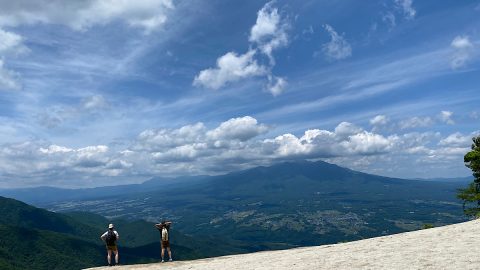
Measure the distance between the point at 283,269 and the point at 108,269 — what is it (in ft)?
45.5

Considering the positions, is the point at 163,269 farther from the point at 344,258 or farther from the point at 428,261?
the point at 428,261

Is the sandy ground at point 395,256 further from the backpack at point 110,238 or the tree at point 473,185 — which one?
the tree at point 473,185

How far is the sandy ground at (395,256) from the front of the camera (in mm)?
19806

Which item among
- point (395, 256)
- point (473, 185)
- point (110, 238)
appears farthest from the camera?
point (473, 185)

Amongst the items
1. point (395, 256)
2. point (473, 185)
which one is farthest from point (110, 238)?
point (473, 185)

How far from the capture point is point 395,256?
72.3ft

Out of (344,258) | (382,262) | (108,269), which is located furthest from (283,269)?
(108,269)

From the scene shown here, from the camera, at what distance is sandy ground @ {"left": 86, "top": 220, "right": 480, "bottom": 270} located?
1981cm

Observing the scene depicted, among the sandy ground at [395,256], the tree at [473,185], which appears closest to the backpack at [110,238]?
the sandy ground at [395,256]

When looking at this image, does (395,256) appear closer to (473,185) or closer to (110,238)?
(110,238)

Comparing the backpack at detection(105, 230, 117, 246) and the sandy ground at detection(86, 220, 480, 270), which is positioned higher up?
the backpack at detection(105, 230, 117, 246)

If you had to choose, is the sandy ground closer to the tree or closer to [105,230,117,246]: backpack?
[105,230,117,246]: backpack

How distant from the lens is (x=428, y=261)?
65.3 feet

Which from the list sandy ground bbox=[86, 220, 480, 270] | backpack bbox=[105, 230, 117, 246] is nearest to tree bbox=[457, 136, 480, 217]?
sandy ground bbox=[86, 220, 480, 270]
